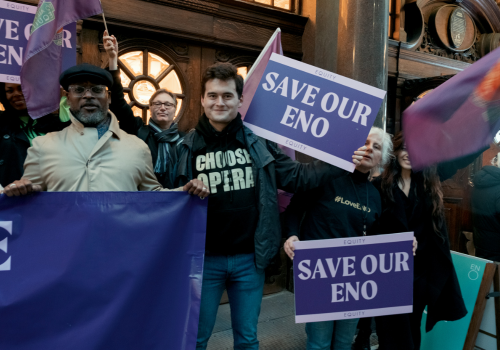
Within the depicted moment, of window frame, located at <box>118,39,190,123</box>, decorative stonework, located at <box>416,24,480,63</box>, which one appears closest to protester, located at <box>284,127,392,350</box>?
window frame, located at <box>118,39,190,123</box>

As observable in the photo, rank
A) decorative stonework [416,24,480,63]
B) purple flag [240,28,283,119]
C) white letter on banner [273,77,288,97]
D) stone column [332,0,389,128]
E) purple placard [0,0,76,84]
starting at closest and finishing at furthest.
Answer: white letter on banner [273,77,288,97] < purple placard [0,0,76,84] < purple flag [240,28,283,119] < stone column [332,0,389,128] < decorative stonework [416,24,480,63]

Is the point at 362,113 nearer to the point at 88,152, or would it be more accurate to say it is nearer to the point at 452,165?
the point at 452,165

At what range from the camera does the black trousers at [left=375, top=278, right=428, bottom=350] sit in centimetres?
232

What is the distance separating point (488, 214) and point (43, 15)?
136 inches

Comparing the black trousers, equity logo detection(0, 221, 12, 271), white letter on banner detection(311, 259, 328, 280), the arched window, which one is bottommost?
the black trousers

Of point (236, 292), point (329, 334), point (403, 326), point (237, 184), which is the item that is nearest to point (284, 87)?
point (237, 184)

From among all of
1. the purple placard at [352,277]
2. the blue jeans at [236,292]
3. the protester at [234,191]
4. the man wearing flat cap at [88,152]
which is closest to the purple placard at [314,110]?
the protester at [234,191]

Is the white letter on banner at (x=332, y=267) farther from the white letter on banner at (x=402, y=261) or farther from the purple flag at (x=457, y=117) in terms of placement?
the purple flag at (x=457, y=117)

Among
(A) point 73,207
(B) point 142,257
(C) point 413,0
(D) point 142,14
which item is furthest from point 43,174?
(C) point 413,0

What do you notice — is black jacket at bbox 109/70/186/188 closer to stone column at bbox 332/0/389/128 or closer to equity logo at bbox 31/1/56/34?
equity logo at bbox 31/1/56/34

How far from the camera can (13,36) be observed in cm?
223

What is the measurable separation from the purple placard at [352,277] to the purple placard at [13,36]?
184 cm

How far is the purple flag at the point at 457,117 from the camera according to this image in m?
1.78

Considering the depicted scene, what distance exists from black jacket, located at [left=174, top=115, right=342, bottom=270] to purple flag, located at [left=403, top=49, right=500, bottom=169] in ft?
1.44
